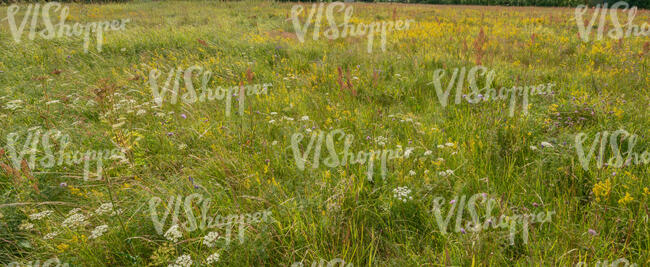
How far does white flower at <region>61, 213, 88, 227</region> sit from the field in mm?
20

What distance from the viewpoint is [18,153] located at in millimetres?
2969

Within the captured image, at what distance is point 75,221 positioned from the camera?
196cm

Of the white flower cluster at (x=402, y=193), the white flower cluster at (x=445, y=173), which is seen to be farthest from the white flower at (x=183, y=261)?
the white flower cluster at (x=445, y=173)

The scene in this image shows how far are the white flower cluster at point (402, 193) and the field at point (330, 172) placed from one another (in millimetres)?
24

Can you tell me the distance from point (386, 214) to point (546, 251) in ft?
2.92

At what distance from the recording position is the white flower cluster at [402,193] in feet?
6.77

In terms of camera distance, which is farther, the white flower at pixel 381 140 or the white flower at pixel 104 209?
the white flower at pixel 381 140

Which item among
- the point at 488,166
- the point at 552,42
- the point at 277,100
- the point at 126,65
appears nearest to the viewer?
the point at 488,166

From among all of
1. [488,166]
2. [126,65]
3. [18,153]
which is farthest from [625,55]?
[126,65]

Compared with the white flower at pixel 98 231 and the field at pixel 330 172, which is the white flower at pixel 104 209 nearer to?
the field at pixel 330 172

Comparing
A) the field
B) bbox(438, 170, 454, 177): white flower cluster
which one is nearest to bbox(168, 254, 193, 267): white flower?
the field

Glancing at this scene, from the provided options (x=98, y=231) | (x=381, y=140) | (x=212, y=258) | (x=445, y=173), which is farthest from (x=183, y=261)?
(x=381, y=140)

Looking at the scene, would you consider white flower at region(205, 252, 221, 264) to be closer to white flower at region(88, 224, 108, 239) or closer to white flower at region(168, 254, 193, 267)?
white flower at region(168, 254, 193, 267)

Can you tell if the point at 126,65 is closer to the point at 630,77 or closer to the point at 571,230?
the point at 571,230
